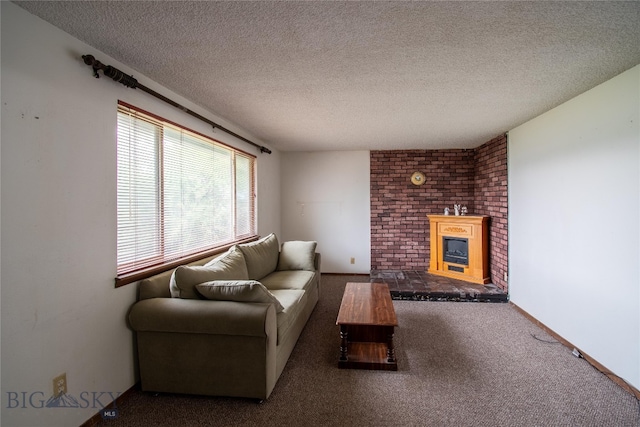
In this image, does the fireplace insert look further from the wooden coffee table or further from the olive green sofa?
the olive green sofa

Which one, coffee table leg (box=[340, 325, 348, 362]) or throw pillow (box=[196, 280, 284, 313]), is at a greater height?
throw pillow (box=[196, 280, 284, 313])

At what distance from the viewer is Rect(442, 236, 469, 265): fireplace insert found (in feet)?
15.5

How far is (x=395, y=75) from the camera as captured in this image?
2244mm

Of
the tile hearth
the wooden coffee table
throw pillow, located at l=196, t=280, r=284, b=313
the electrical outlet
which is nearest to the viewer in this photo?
the electrical outlet

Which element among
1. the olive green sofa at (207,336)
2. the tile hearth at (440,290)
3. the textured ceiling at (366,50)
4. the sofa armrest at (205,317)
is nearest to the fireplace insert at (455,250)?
the tile hearth at (440,290)

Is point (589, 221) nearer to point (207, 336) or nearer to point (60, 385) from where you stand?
point (207, 336)

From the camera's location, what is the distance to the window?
7.05 ft

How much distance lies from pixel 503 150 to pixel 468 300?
2120 millimetres

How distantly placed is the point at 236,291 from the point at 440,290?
3115 mm

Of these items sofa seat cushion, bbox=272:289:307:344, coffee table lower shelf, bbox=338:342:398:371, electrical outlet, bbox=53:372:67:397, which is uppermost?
sofa seat cushion, bbox=272:289:307:344

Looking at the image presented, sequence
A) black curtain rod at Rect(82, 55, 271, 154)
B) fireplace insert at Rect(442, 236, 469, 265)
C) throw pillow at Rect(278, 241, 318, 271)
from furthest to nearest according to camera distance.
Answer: fireplace insert at Rect(442, 236, 469, 265) → throw pillow at Rect(278, 241, 318, 271) → black curtain rod at Rect(82, 55, 271, 154)

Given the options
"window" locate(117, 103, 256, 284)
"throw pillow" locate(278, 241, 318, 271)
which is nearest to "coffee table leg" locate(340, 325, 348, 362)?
"throw pillow" locate(278, 241, 318, 271)

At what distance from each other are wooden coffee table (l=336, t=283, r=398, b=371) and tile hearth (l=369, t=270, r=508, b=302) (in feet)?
3.88

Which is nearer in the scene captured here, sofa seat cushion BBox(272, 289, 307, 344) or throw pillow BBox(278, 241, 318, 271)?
sofa seat cushion BBox(272, 289, 307, 344)
